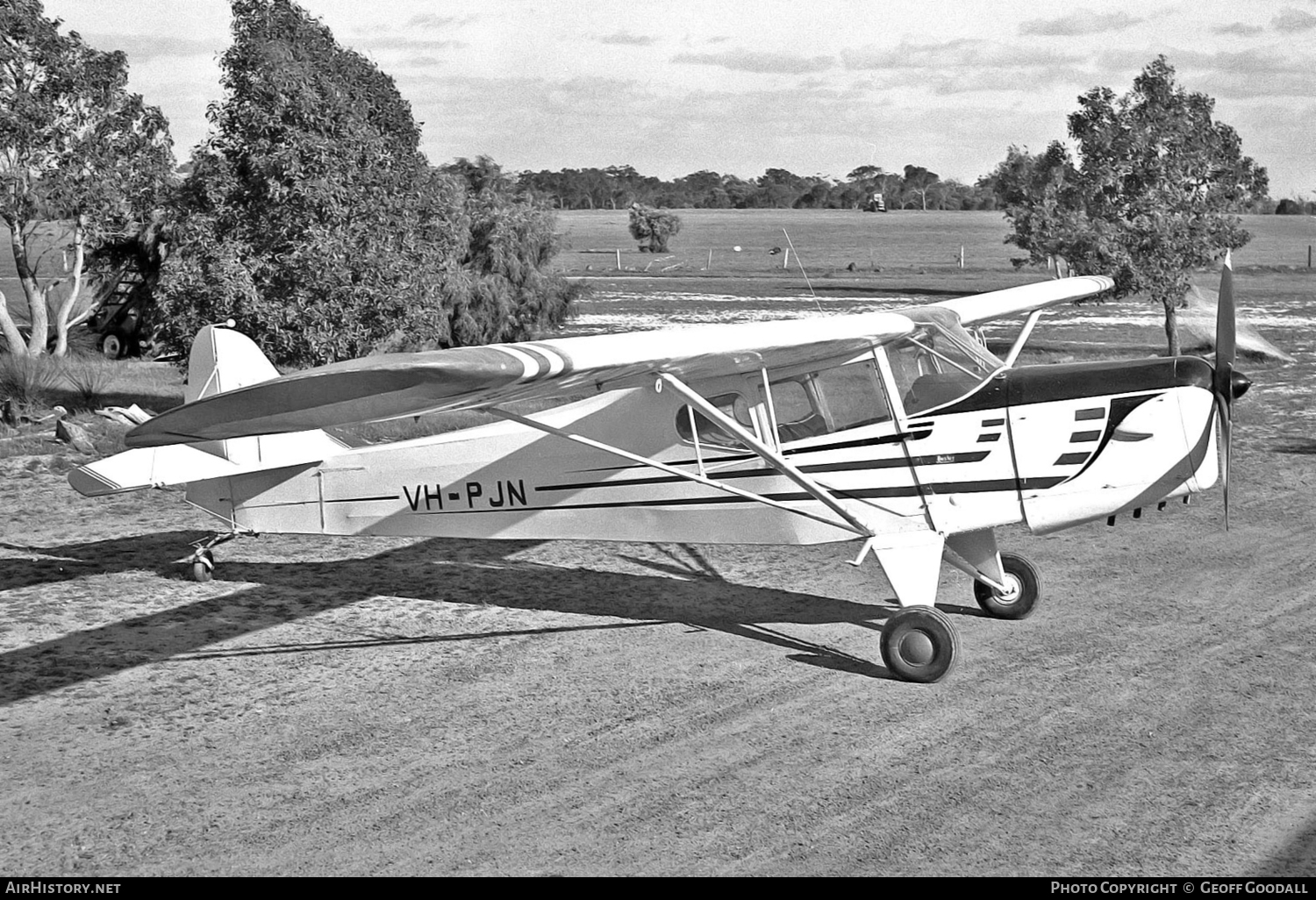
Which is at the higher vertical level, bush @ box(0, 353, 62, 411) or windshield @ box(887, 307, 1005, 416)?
windshield @ box(887, 307, 1005, 416)

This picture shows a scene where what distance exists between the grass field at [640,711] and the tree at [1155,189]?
418 inches

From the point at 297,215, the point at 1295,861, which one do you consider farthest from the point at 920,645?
the point at 297,215

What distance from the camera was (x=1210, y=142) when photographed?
2227 cm

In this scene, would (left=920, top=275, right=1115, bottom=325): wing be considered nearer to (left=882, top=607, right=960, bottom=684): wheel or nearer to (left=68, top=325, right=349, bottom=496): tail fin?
(left=882, top=607, right=960, bottom=684): wheel

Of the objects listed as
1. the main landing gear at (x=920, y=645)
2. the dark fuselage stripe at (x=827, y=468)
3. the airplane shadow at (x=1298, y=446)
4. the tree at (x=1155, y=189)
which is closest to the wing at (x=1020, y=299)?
the dark fuselage stripe at (x=827, y=468)

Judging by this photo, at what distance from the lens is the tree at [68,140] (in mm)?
18156

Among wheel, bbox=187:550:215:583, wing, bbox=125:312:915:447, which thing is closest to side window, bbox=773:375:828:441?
wing, bbox=125:312:915:447

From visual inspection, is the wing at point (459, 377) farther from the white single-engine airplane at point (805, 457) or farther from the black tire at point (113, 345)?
the black tire at point (113, 345)

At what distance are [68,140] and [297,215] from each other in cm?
619

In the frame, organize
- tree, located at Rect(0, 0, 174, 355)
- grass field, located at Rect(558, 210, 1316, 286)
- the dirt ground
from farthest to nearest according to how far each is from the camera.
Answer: grass field, located at Rect(558, 210, 1316, 286), tree, located at Rect(0, 0, 174, 355), the dirt ground

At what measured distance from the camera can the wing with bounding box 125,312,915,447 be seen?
17.1 ft

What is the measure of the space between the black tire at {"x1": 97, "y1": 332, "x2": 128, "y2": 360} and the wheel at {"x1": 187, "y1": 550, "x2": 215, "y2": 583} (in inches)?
661

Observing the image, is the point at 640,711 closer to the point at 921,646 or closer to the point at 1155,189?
the point at 921,646

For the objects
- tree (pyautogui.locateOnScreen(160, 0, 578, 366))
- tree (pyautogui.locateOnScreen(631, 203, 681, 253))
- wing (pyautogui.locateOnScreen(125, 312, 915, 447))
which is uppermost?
tree (pyautogui.locateOnScreen(631, 203, 681, 253))
